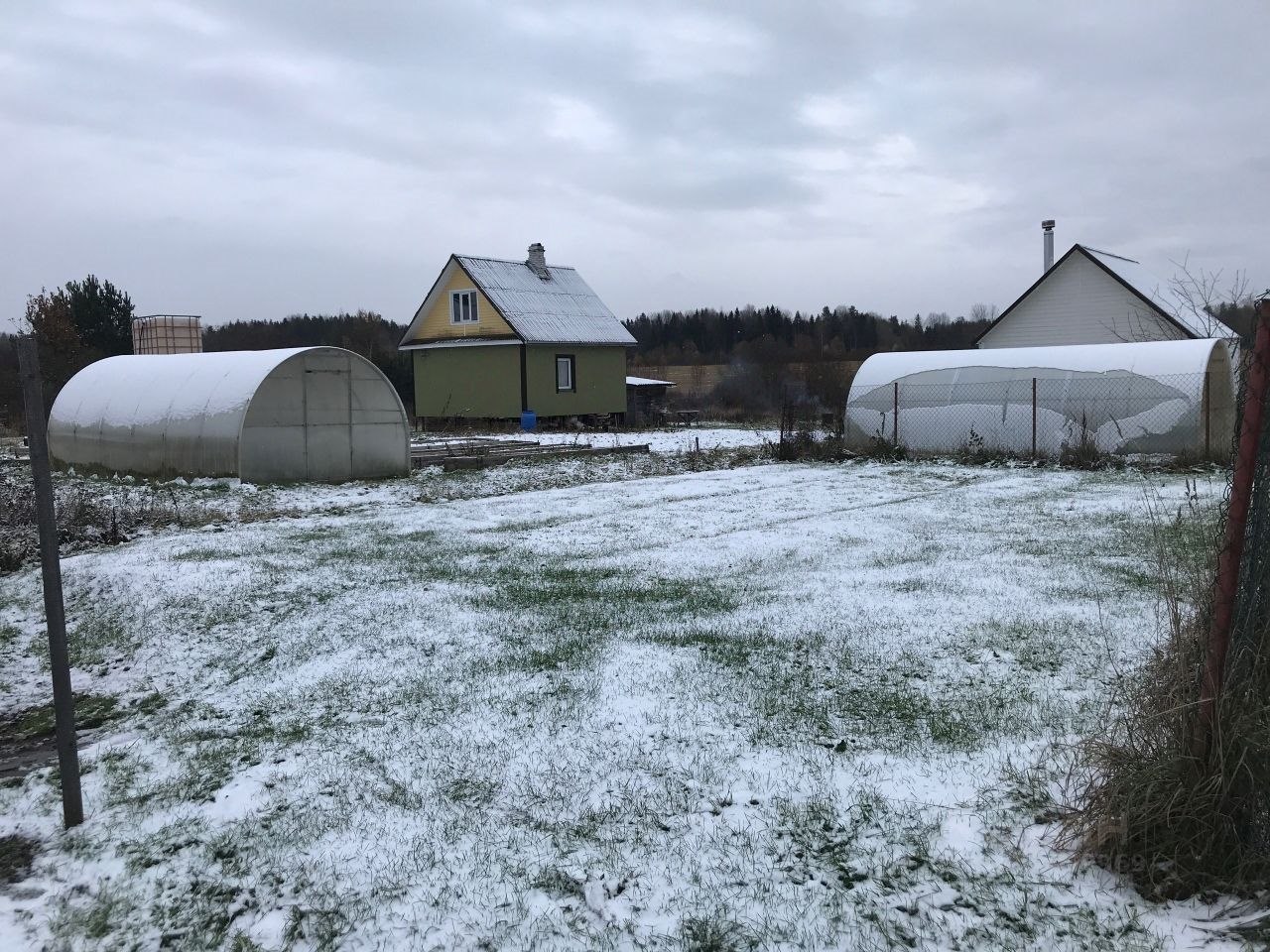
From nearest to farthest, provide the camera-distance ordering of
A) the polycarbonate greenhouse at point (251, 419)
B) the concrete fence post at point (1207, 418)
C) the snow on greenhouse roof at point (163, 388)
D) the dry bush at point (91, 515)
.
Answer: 1. the dry bush at point (91, 515)
2. the polycarbonate greenhouse at point (251, 419)
3. the snow on greenhouse roof at point (163, 388)
4. the concrete fence post at point (1207, 418)

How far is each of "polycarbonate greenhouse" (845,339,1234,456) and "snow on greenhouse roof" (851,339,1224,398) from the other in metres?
0.02

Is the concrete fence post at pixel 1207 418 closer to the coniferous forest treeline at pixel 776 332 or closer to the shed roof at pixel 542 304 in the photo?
the shed roof at pixel 542 304

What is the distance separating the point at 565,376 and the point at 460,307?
14.7 ft

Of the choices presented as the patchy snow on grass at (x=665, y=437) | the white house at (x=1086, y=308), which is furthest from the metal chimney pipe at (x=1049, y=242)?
the patchy snow on grass at (x=665, y=437)

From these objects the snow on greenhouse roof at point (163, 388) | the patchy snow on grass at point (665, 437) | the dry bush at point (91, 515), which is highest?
the snow on greenhouse roof at point (163, 388)

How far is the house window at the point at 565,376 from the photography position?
32.5 metres

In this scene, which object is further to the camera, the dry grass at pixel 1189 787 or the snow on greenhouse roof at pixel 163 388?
the snow on greenhouse roof at pixel 163 388

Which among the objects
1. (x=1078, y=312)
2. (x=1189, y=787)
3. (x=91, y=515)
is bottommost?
(x=91, y=515)

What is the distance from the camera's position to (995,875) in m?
3.49

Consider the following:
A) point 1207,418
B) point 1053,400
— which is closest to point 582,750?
point 1207,418

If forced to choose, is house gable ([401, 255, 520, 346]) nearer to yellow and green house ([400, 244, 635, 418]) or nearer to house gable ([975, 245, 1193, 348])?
yellow and green house ([400, 244, 635, 418])

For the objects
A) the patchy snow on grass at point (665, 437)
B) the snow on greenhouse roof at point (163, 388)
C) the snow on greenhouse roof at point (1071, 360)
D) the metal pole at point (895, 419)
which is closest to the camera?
the snow on greenhouse roof at point (163, 388)

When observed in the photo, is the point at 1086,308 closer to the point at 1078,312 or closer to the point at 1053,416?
the point at 1078,312

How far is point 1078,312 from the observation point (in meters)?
30.1
